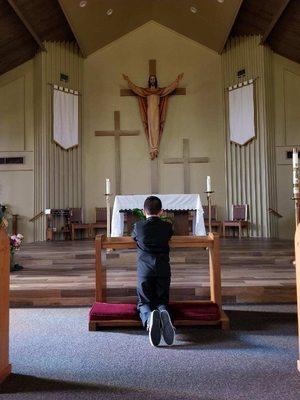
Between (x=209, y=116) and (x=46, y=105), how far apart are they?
3.79 m

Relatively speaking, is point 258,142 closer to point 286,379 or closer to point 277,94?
point 277,94

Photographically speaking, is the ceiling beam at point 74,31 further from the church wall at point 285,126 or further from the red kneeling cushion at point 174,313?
→ the red kneeling cushion at point 174,313

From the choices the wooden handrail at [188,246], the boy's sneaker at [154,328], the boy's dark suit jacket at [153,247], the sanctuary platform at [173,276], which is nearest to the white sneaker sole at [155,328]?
the boy's sneaker at [154,328]

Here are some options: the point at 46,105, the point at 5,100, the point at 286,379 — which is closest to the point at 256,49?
the point at 46,105

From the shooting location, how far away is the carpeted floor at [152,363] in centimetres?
186

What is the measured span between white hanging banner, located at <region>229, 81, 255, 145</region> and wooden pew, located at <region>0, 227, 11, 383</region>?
23.1 ft

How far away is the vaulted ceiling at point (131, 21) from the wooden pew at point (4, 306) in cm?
590

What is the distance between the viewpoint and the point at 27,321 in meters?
3.14

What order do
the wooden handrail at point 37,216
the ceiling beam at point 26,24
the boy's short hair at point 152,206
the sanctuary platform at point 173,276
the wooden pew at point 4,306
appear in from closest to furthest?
the wooden pew at point 4,306
the boy's short hair at point 152,206
the sanctuary platform at point 173,276
the ceiling beam at point 26,24
the wooden handrail at point 37,216

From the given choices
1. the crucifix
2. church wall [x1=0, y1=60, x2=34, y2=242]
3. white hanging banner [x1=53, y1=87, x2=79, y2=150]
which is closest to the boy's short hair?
the crucifix

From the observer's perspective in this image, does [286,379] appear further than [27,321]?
No

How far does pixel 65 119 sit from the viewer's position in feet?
28.5

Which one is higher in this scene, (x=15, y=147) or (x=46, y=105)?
(x=46, y=105)

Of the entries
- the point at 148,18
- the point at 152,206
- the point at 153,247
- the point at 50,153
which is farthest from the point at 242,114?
the point at 153,247
